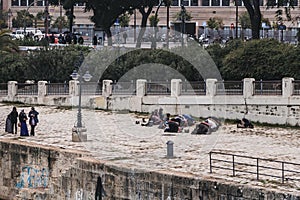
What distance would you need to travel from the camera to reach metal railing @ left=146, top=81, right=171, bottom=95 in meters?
40.2

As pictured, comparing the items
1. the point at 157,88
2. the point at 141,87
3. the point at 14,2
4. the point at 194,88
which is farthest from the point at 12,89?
the point at 14,2

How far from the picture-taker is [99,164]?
90.8ft

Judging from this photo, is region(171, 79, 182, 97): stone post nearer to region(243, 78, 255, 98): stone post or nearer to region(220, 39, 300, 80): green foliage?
region(243, 78, 255, 98): stone post

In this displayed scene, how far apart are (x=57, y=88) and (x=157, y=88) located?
18.4 feet

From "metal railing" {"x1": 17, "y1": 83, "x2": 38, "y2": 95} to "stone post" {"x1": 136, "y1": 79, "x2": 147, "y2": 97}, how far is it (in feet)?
20.1

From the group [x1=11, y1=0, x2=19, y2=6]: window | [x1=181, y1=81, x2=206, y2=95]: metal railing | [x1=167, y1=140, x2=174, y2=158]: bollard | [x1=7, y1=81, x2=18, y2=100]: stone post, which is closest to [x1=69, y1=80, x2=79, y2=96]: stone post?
[x1=7, y1=81, x2=18, y2=100]: stone post

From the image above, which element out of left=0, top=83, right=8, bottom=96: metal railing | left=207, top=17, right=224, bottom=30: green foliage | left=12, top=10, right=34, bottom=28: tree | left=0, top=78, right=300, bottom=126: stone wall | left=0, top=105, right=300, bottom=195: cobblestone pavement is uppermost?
left=12, top=10, right=34, bottom=28: tree

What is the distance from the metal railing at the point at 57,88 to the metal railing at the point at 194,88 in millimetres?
Answer: 6183

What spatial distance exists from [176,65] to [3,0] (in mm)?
58113

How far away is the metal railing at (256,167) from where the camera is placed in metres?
24.9

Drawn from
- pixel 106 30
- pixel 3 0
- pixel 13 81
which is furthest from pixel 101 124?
pixel 3 0

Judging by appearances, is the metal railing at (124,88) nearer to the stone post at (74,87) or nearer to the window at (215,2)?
the stone post at (74,87)

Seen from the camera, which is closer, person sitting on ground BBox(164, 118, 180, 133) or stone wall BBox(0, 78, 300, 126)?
person sitting on ground BBox(164, 118, 180, 133)

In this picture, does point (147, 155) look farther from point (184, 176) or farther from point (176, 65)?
point (176, 65)
